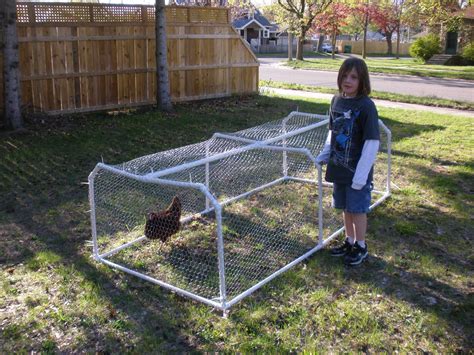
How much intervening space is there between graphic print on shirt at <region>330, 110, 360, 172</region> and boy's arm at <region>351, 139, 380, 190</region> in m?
0.13

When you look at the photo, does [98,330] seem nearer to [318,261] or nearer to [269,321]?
[269,321]

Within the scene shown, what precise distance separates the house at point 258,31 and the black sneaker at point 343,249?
174 ft

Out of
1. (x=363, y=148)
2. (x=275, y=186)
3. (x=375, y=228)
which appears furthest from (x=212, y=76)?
(x=363, y=148)

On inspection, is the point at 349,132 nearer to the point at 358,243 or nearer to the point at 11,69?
the point at 358,243

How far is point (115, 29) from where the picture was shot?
10602mm

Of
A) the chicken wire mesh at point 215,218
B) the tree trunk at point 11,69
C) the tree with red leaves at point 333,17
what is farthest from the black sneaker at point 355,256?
the tree with red leaves at point 333,17

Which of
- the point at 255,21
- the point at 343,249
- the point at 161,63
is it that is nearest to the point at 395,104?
the point at 161,63

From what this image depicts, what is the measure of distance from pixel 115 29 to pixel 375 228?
7.66 meters

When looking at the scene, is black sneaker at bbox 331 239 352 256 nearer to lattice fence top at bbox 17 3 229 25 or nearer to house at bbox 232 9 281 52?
lattice fence top at bbox 17 3 229 25

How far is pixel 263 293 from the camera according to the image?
3.85 m

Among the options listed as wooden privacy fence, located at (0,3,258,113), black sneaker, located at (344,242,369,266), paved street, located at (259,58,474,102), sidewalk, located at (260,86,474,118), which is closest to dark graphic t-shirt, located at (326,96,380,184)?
black sneaker, located at (344,242,369,266)

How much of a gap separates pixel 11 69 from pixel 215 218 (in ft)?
16.9

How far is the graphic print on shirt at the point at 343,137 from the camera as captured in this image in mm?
3998

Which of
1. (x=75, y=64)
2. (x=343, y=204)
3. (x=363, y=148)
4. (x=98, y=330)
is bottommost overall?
(x=98, y=330)
